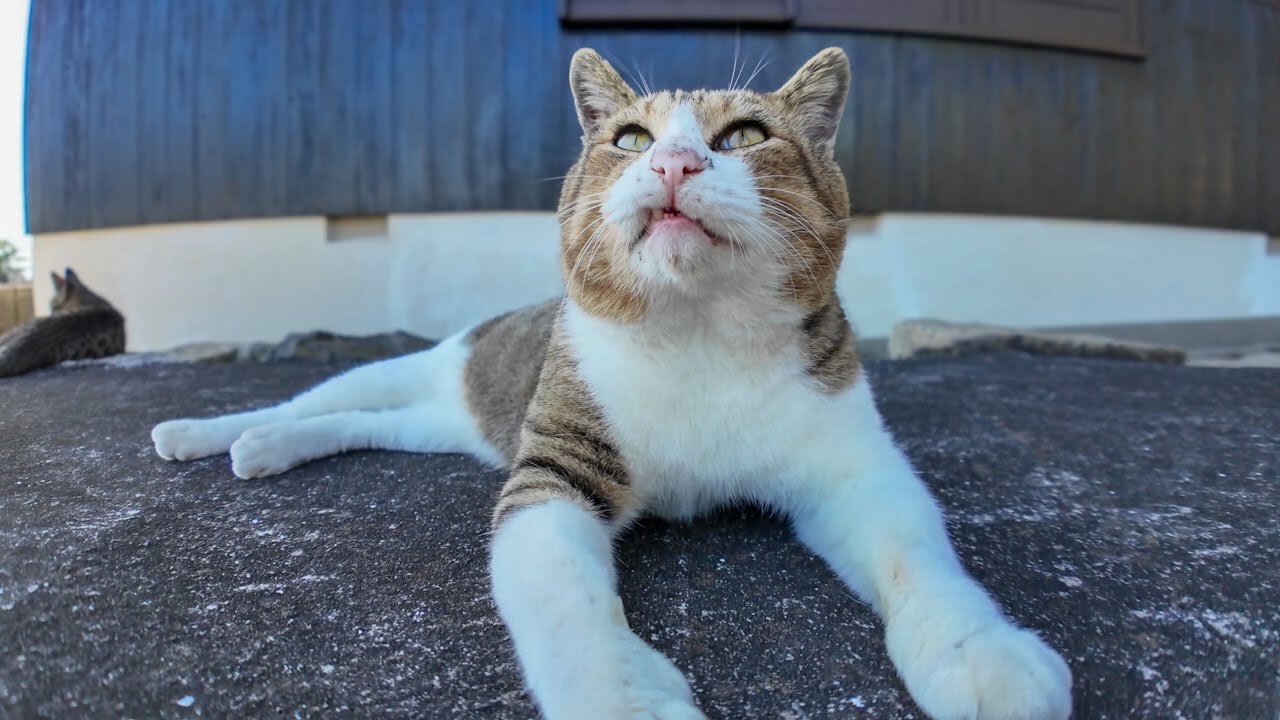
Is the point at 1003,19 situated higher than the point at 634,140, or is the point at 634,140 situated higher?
the point at 1003,19

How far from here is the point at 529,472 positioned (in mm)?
1692

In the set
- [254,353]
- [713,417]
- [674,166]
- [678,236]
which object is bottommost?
[254,353]

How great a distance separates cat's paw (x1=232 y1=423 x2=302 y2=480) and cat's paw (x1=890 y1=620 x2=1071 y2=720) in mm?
1981

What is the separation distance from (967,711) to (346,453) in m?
2.20

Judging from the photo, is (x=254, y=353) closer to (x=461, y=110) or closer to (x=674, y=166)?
(x=461, y=110)

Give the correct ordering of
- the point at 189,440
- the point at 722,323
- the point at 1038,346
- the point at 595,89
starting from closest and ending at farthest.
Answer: the point at 722,323, the point at 595,89, the point at 189,440, the point at 1038,346

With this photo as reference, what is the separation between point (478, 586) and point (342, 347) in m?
5.34

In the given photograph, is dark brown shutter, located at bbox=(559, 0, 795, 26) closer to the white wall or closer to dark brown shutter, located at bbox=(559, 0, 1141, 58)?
dark brown shutter, located at bbox=(559, 0, 1141, 58)

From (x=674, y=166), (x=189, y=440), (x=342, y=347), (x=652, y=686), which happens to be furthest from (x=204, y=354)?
(x=652, y=686)

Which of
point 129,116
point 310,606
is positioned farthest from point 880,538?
point 129,116

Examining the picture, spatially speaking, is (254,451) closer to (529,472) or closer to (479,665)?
(529,472)

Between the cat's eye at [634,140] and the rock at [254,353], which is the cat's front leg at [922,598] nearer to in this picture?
the cat's eye at [634,140]

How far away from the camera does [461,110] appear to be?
22.5 ft

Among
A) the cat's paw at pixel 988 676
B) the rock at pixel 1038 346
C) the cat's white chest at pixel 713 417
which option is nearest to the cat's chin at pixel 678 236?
the cat's white chest at pixel 713 417
